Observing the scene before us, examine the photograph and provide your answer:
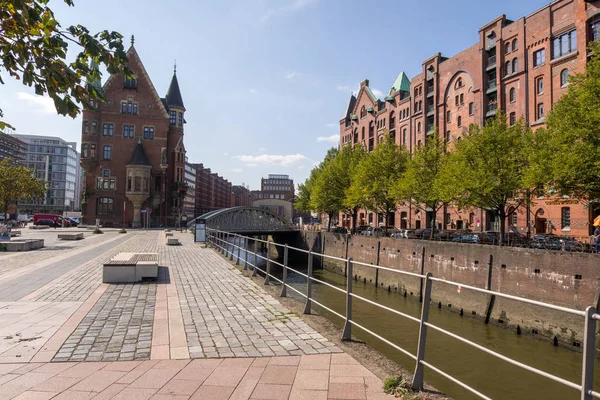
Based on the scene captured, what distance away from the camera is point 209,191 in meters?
152

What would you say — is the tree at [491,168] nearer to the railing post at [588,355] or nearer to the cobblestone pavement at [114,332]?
the cobblestone pavement at [114,332]

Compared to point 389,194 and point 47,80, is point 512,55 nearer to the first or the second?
point 389,194

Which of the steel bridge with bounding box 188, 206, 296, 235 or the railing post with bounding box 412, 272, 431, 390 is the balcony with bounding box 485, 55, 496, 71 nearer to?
the steel bridge with bounding box 188, 206, 296, 235

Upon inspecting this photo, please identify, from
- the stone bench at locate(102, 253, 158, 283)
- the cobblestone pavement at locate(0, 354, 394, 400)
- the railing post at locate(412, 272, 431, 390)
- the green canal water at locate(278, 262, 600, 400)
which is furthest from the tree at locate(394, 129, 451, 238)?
the cobblestone pavement at locate(0, 354, 394, 400)

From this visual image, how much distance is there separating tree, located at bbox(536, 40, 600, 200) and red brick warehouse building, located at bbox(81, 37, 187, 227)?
172ft

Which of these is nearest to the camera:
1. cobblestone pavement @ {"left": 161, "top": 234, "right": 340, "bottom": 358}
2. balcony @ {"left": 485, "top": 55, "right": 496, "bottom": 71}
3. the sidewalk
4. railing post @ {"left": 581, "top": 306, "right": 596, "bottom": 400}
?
railing post @ {"left": 581, "top": 306, "right": 596, "bottom": 400}

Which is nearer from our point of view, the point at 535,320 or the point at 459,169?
the point at 535,320

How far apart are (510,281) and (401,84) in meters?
45.6

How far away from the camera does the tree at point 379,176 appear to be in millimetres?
38344

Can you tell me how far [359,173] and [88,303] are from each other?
111ft

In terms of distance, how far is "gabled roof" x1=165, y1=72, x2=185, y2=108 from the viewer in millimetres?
67438

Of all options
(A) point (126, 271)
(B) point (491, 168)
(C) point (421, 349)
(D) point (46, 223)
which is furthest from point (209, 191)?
(C) point (421, 349)

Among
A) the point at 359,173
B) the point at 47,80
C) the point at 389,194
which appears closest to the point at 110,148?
the point at 359,173

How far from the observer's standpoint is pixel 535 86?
117 feet
